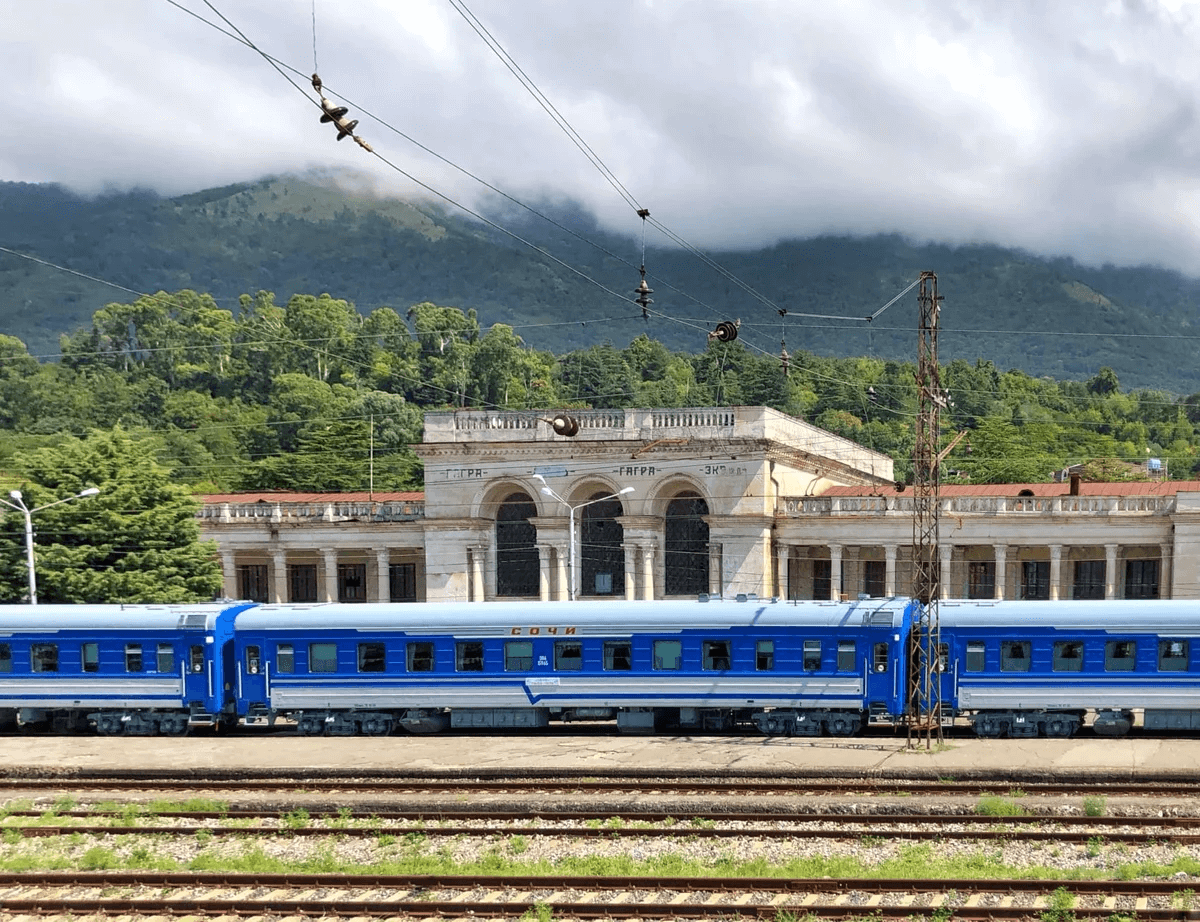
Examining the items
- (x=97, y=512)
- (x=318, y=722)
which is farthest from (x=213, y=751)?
(x=97, y=512)

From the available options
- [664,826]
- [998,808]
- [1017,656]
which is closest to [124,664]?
[664,826]

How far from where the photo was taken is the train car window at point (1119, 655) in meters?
35.1

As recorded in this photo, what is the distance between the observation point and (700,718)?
124 ft

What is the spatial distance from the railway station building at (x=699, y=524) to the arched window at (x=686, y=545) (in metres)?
0.06

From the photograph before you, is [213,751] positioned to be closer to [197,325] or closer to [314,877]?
[314,877]

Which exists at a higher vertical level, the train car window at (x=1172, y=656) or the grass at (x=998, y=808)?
the train car window at (x=1172, y=656)

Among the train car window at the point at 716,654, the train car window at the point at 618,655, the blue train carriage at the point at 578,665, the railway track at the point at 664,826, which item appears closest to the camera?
the railway track at the point at 664,826

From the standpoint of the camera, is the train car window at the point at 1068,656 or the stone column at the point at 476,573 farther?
the stone column at the point at 476,573

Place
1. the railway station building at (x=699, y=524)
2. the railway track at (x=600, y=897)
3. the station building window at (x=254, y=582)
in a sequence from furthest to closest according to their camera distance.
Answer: the station building window at (x=254, y=582), the railway station building at (x=699, y=524), the railway track at (x=600, y=897)

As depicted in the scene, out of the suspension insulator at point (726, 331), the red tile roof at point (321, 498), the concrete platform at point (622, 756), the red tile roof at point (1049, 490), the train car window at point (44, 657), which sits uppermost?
the suspension insulator at point (726, 331)

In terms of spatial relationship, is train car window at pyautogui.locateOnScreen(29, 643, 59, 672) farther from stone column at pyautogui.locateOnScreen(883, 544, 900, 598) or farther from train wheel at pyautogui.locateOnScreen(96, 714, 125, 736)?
stone column at pyautogui.locateOnScreen(883, 544, 900, 598)

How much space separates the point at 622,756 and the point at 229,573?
41617 millimetres

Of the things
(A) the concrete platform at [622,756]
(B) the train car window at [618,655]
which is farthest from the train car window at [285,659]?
(B) the train car window at [618,655]

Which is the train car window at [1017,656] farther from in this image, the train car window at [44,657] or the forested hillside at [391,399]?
the forested hillside at [391,399]
